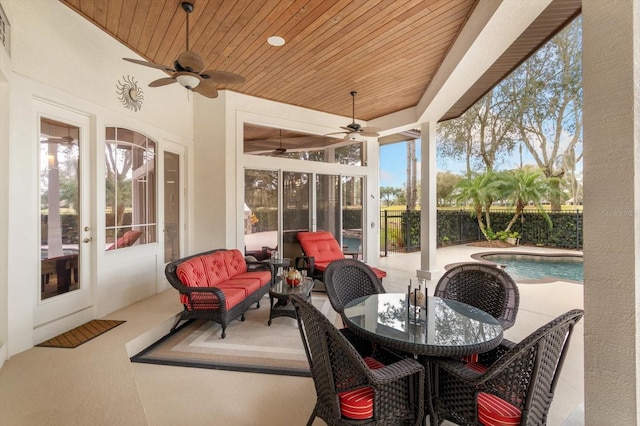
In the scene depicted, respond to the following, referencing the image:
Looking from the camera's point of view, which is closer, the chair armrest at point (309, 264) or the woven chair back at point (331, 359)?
the woven chair back at point (331, 359)

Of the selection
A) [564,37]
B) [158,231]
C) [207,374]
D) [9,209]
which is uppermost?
[564,37]

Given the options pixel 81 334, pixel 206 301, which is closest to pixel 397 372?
pixel 206 301

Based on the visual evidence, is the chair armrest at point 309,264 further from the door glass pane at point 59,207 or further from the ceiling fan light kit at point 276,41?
the ceiling fan light kit at point 276,41

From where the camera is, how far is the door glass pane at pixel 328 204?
6594 millimetres

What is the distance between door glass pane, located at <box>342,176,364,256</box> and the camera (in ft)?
22.9

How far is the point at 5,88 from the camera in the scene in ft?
8.43

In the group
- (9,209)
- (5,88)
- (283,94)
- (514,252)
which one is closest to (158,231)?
(9,209)

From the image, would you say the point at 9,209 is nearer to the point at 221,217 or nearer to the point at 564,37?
the point at 221,217

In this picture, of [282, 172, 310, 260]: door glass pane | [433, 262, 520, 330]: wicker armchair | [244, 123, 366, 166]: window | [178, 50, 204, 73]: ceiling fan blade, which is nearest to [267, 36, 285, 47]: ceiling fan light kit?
[178, 50, 204, 73]: ceiling fan blade

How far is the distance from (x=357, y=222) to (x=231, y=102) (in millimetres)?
3776

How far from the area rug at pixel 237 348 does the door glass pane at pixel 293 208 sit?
7.79ft

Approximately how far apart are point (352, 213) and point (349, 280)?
4287 mm

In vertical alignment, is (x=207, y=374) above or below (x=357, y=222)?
below

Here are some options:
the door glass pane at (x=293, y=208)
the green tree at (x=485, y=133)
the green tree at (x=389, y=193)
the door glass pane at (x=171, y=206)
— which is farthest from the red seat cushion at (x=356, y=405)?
the green tree at (x=485, y=133)
